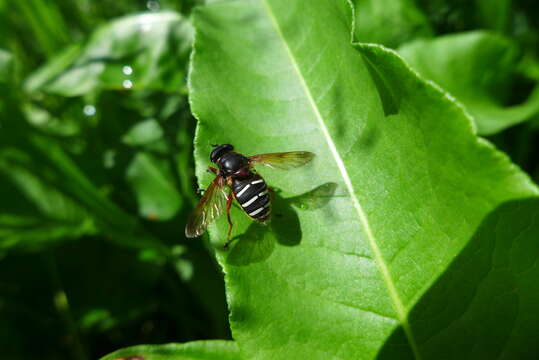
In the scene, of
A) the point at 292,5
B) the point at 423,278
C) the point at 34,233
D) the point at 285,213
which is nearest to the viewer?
the point at 423,278

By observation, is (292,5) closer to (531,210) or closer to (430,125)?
(430,125)

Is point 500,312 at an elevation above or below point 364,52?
below

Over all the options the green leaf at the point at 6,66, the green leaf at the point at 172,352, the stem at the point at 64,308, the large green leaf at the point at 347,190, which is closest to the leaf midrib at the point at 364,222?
the large green leaf at the point at 347,190

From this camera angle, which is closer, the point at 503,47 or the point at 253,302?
the point at 253,302

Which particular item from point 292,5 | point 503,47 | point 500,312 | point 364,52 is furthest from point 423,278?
point 503,47

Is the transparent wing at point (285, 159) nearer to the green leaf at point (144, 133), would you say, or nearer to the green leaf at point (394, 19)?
the green leaf at point (144, 133)
